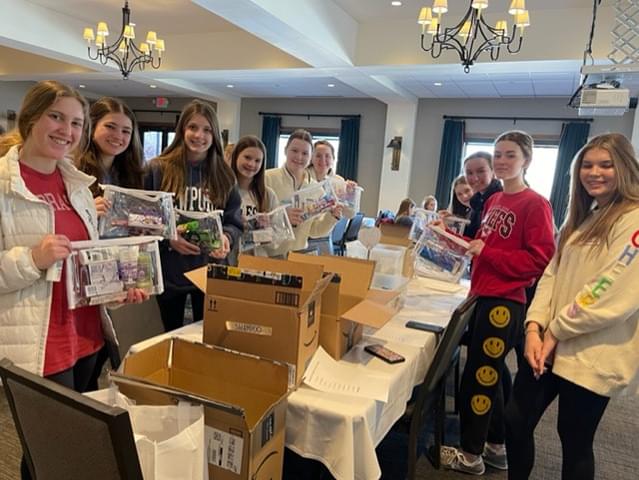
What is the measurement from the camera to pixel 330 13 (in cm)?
484

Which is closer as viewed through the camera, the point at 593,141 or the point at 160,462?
the point at 160,462

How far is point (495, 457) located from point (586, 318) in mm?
1116

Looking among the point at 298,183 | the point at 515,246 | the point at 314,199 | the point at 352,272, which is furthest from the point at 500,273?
the point at 298,183

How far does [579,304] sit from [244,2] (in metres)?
3.45

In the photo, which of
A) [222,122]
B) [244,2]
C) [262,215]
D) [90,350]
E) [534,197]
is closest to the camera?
[90,350]

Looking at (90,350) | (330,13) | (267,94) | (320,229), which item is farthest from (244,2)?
(267,94)

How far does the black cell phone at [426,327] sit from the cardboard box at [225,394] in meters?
0.80

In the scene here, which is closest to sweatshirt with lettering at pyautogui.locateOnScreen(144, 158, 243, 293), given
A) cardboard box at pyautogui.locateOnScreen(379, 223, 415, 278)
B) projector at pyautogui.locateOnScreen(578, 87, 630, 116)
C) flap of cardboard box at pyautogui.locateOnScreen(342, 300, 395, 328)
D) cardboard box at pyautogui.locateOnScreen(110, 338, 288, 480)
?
cardboard box at pyautogui.locateOnScreen(110, 338, 288, 480)

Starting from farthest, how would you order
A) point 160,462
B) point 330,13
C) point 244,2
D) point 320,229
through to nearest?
point 330,13, point 244,2, point 320,229, point 160,462

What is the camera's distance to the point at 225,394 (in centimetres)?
123

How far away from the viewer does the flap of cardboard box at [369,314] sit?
1.39 meters

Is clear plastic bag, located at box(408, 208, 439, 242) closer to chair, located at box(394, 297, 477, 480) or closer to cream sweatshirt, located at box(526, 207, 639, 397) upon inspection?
chair, located at box(394, 297, 477, 480)

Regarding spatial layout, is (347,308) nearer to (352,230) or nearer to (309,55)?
(309,55)

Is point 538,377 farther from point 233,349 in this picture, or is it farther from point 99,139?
point 99,139
